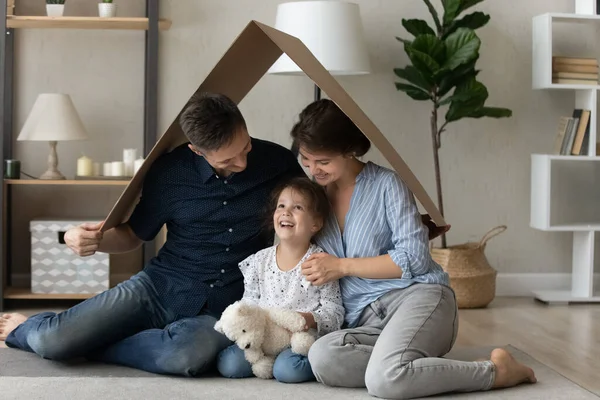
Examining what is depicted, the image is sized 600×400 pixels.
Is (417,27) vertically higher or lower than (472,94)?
higher

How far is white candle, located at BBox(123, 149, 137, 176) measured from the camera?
13.5 feet

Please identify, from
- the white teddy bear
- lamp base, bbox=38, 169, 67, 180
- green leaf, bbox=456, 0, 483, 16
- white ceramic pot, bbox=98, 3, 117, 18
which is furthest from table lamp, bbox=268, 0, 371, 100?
the white teddy bear

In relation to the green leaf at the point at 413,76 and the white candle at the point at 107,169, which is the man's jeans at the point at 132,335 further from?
the green leaf at the point at 413,76

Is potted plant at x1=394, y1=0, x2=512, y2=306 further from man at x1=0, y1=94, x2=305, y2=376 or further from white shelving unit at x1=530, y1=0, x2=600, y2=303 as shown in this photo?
man at x1=0, y1=94, x2=305, y2=376

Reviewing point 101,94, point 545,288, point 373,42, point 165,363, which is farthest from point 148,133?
point 545,288

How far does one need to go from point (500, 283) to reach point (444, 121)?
2.82 feet

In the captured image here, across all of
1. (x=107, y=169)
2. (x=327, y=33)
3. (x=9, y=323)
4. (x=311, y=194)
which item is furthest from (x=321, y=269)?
A: (x=107, y=169)

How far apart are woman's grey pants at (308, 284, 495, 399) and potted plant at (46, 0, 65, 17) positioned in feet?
→ 7.15

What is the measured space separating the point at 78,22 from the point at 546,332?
2.35 m

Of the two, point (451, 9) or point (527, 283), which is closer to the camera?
point (451, 9)

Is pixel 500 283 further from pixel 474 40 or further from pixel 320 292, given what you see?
pixel 320 292

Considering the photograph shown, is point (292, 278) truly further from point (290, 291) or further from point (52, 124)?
point (52, 124)

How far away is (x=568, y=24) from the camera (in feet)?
15.1

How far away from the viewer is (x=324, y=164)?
2.60 meters
